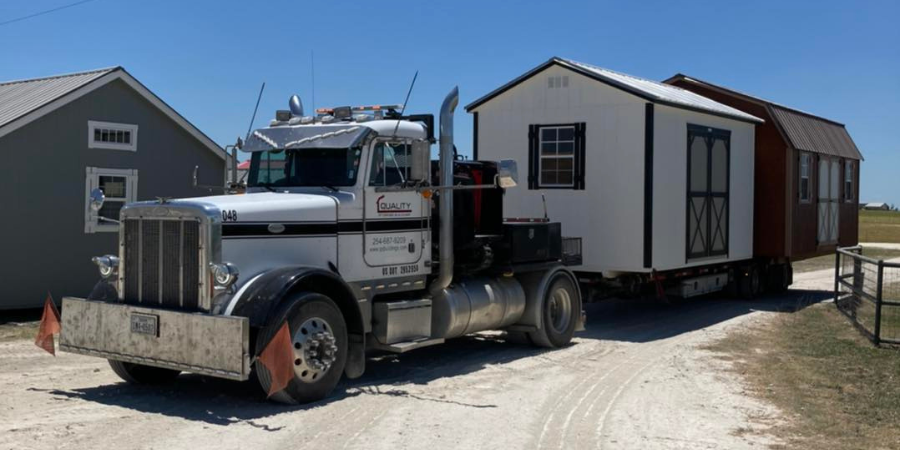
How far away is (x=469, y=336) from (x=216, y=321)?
617 cm

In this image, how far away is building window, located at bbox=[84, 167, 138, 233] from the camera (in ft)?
52.3

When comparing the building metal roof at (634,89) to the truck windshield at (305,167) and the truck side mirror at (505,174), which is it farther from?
the truck windshield at (305,167)

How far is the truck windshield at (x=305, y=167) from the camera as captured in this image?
32.7 ft

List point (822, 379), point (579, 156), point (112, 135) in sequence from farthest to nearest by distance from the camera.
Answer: point (112, 135)
point (579, 156)
point (822, 379)

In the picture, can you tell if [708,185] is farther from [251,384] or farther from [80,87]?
[80,87]

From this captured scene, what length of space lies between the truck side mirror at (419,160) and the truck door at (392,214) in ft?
0.70

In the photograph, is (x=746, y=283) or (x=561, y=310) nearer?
(x=561, y=310)

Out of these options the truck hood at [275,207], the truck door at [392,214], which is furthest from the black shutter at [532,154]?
the truck hood at [275,207]

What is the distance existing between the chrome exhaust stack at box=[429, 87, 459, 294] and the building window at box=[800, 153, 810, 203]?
11208 mm

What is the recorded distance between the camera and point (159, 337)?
8.45m

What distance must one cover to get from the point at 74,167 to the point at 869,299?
12879 millimetres

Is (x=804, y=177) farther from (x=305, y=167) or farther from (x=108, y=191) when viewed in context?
(x=108, y=191)

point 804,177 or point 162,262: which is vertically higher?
point 804,177

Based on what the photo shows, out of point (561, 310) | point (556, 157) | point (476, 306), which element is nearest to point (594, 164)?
point (556, 157)
